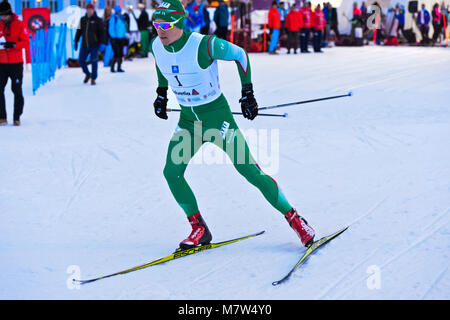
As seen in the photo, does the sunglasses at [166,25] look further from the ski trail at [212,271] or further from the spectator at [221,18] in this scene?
the spectator at [221,18]

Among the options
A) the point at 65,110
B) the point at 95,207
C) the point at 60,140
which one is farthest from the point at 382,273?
the point at 65,110

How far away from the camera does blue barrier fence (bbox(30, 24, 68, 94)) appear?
13.3 m

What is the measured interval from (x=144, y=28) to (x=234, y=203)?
14172 millimetres

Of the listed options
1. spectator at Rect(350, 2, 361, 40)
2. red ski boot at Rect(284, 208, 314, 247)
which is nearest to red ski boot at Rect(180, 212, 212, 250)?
red ski boot at Rect(284, 208, 314, 247)

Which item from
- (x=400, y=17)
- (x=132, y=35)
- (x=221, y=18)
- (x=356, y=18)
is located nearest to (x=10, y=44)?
(x=221, y=18)

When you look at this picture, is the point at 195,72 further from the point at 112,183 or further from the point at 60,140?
the point at 60,140

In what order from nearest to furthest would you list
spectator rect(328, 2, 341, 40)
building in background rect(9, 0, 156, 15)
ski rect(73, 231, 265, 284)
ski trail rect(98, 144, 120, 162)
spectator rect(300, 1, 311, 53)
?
ski rect(73, 231, 265, 284) → ski trail rect(98, 144, 120, 162) → building in background rect(9, 0, 156, 15) → spectator rect(300, 1, 311, 53) → spectator rect(328, 2, 341, 40)

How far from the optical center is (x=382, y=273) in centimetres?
397

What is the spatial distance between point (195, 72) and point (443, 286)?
6.84ft

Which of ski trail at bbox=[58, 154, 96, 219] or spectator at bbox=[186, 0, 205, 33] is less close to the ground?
spectator at bbox=[186, 0, 205, 33]

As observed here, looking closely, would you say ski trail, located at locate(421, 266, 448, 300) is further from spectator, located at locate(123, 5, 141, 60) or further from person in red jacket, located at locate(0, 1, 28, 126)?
spectator, located at locate(123, 5, 141, 60)

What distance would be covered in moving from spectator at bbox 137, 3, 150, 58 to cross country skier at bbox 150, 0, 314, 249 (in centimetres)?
1483

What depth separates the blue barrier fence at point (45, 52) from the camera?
13273mm

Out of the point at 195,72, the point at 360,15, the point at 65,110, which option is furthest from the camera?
the point at 360,15
